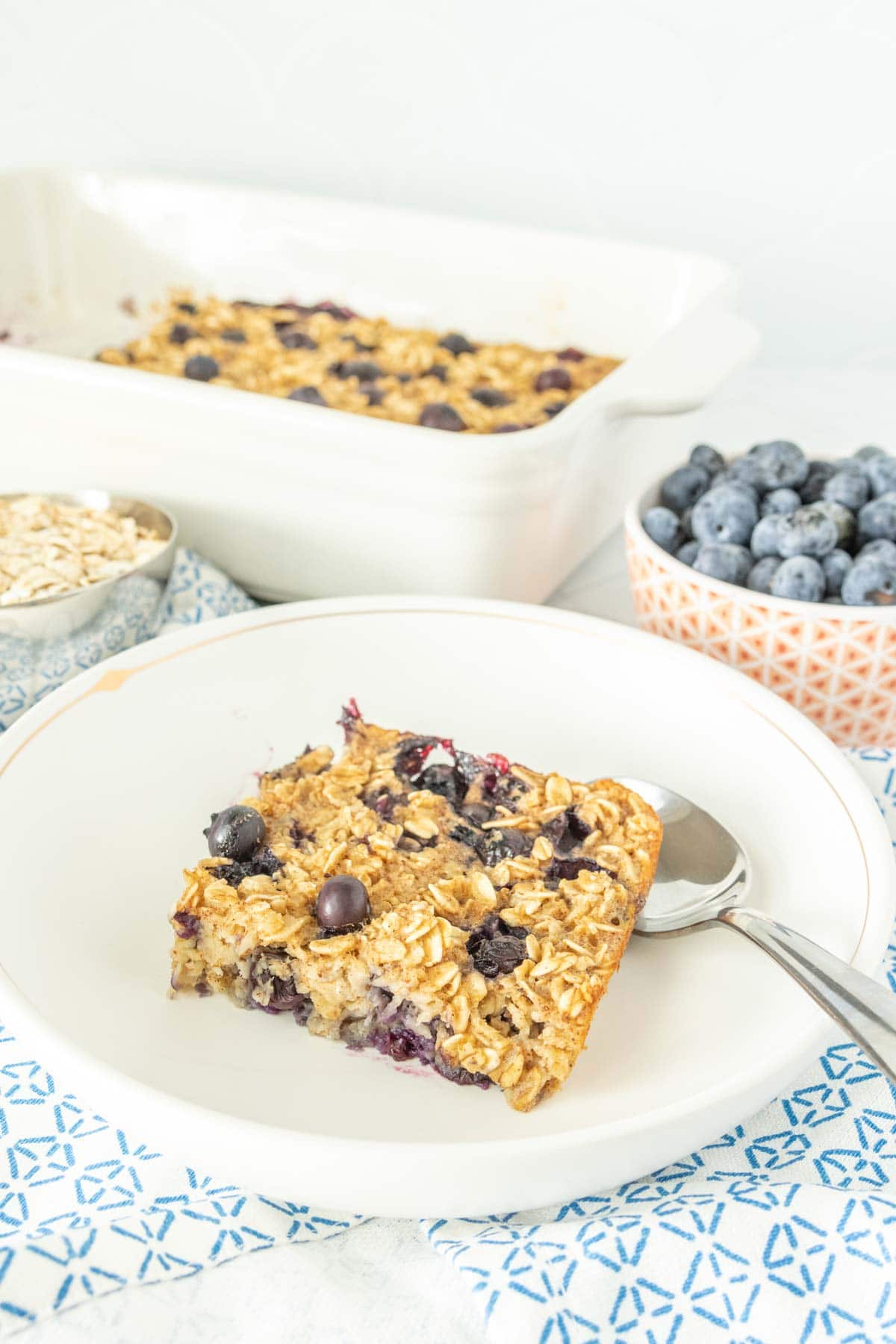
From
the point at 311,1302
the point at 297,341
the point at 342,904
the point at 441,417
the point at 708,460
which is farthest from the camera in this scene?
the point at 297,341

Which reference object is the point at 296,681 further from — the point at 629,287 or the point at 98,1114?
the point at 629,287

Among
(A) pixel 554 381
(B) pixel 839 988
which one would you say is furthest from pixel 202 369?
(B) pixel 839 988

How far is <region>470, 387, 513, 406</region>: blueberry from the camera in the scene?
69.9 inches

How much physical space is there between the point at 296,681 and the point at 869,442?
1237 millimetres

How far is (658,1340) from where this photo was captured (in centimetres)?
73

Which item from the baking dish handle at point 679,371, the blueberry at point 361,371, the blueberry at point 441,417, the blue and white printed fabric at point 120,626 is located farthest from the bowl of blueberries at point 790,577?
the blueberry at point 361,371

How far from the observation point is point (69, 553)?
4.53 ft

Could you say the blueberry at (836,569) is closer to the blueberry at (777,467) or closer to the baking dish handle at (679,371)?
the blueberry at (777,467)

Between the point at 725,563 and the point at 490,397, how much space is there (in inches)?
23.1

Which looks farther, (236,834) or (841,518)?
(841,518)

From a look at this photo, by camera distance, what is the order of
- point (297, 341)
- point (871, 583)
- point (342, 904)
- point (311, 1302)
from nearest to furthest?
point (311, 1302)
point (342, 904)
point (871, 583)
point (297, 341)

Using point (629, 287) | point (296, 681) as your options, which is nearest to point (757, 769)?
point (296, 681)

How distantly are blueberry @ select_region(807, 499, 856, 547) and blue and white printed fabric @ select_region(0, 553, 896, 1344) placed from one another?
0.58m

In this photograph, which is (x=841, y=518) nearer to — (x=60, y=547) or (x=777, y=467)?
(x=777, y=467)
